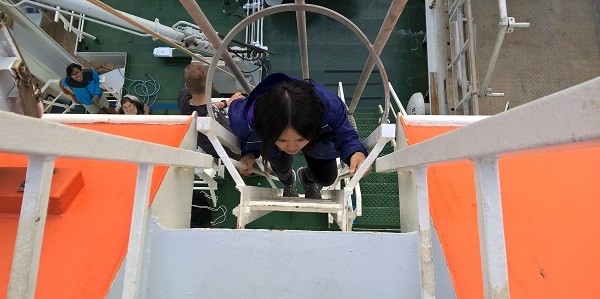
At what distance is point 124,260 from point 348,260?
0.74 metres

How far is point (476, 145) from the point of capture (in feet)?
2.42

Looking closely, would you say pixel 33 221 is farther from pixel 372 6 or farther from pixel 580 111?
pixel 372 6

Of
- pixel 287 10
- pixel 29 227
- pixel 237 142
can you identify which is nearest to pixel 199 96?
pixel 237 142

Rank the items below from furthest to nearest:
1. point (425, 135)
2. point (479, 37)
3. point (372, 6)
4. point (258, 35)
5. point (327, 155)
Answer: point (372, 6) → point (258, 35) → point (479, 37) → point (327, 155) → point (425, 135)

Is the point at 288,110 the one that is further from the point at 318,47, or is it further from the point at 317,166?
the point at 318,47

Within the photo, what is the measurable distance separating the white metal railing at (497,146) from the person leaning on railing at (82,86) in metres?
4.04

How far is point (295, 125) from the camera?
145 centimetres

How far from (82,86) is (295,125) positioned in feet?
12.2

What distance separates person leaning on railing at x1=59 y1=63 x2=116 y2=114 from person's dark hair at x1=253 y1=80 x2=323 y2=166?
355cm

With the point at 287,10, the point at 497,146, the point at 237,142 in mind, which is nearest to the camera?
the point at 497,146

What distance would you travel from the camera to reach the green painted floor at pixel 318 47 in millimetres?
5344

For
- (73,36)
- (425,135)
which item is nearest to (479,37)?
(425,135)

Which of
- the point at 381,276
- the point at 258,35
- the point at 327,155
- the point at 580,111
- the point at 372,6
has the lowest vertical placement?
the point at 381,276

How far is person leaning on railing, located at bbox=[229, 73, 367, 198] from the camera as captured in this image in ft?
4.74
